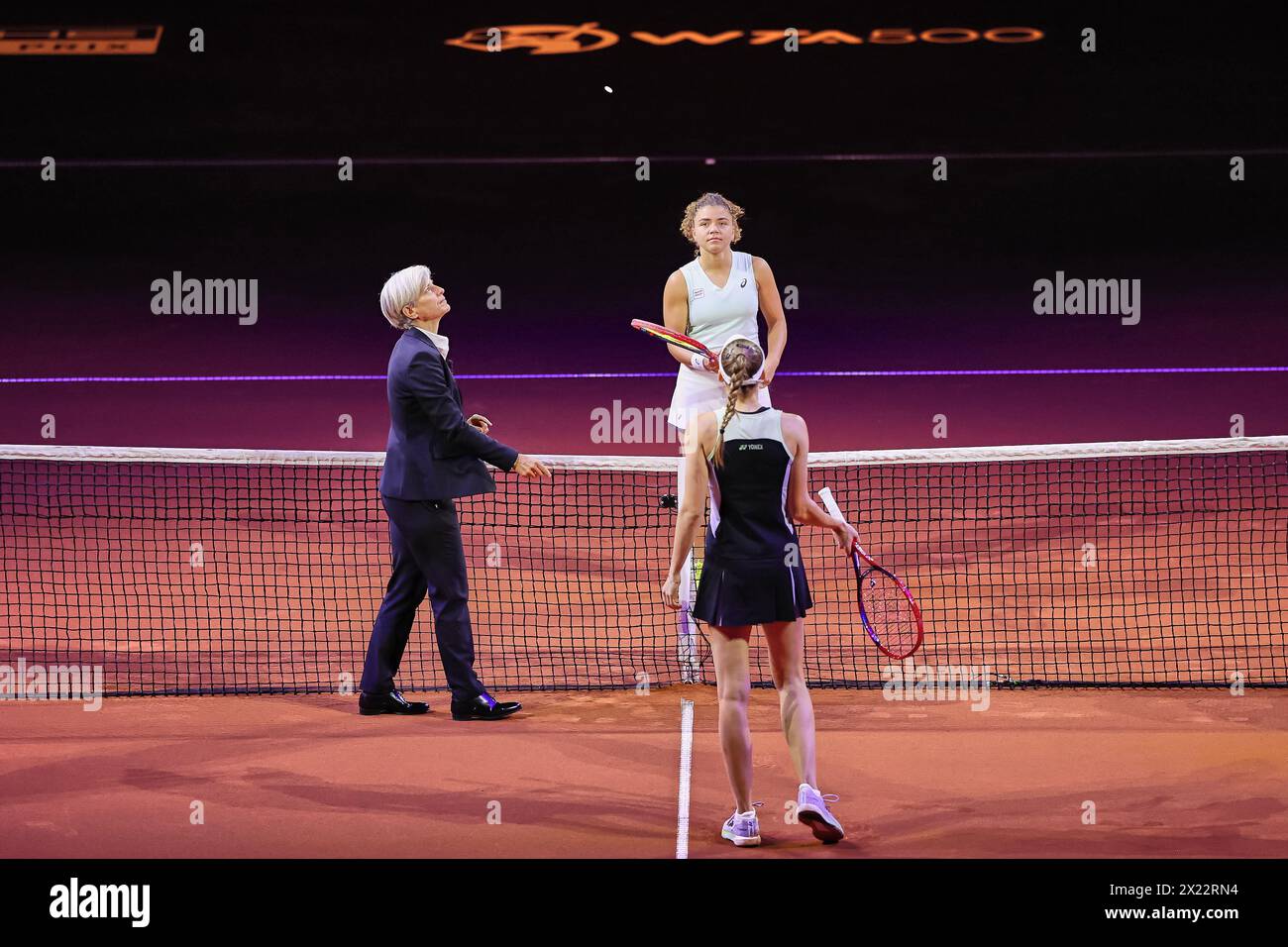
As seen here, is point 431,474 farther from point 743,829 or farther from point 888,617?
point 888,617

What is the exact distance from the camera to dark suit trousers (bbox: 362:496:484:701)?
606 cm

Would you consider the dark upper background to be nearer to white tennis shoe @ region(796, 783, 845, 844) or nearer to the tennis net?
the tennis net

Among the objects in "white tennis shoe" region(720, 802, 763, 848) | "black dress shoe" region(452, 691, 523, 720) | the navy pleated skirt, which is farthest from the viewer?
"black dress shoe" region(452, 691, 523, 720)

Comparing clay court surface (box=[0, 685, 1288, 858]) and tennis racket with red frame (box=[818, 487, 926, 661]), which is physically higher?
tennis racket with red frame (box=[818, 487, 926, 661])

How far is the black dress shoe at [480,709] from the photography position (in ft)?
20.3

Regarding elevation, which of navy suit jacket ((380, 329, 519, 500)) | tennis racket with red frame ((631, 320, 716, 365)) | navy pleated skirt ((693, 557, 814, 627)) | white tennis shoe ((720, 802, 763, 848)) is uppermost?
tennis racket with red frame ((631, 320, 716, 365))

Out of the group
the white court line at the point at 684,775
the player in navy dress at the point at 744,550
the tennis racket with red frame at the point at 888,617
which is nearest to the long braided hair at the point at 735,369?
the player in navy dress at the point at 744,550

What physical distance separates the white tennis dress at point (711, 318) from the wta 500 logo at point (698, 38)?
869 cm

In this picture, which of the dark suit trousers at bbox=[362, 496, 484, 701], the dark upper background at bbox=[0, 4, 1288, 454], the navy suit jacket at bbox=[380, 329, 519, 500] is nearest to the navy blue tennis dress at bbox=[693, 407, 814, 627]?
A: the navy suit jacket at bbox=[380, 329, 519, 500]

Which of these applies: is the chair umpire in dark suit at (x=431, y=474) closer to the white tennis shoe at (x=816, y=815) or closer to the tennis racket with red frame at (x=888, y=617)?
the tennis racket with red frame at (x=888, y=617)

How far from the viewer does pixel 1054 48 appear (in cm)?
1430

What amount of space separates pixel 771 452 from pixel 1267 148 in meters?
12.0
